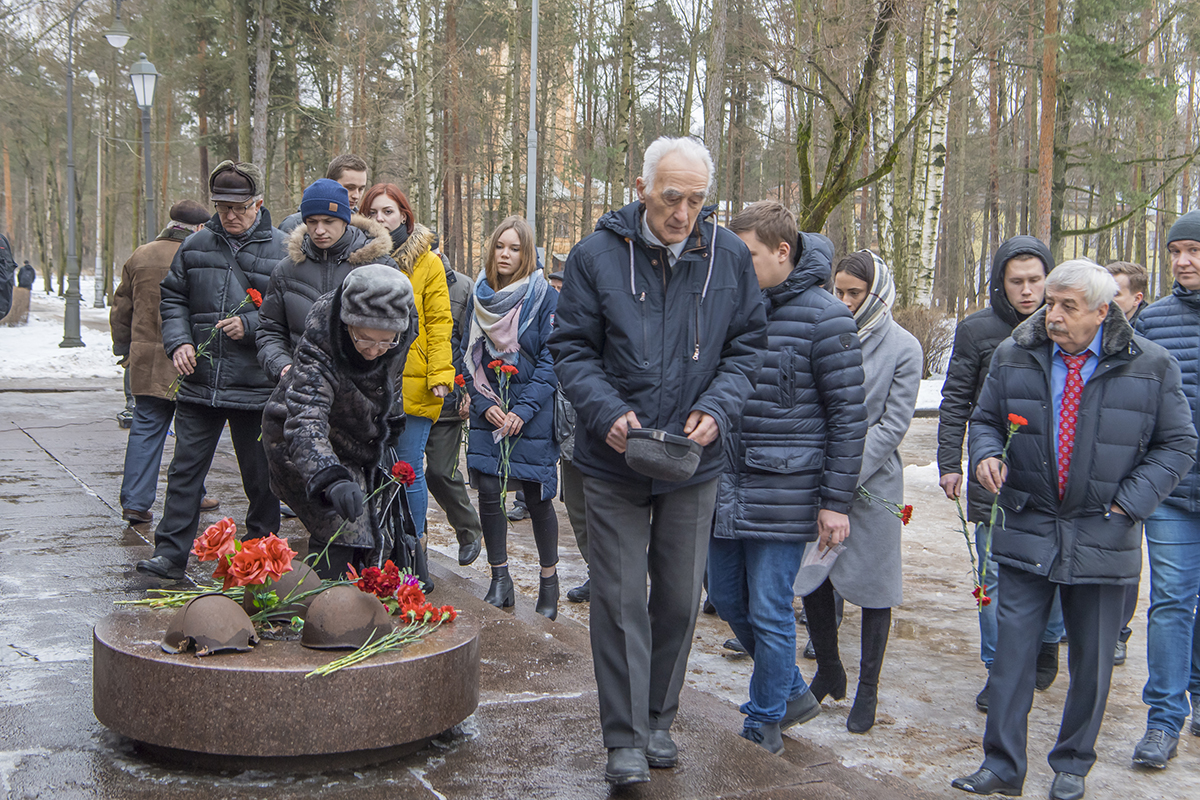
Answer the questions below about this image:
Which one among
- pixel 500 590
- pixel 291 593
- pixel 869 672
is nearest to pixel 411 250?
pixel 500 590

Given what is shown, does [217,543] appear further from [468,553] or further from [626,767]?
[468,553]

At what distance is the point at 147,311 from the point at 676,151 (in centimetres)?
492

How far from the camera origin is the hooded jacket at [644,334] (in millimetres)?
3316

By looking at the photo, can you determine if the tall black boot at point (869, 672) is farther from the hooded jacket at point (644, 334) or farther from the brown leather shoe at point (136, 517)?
the brown leather shoe at point (136, 517)

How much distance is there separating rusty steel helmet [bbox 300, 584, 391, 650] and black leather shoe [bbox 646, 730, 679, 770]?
0.92 metres

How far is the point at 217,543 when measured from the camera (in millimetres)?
3363

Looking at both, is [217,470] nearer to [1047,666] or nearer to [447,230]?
[1047,666]

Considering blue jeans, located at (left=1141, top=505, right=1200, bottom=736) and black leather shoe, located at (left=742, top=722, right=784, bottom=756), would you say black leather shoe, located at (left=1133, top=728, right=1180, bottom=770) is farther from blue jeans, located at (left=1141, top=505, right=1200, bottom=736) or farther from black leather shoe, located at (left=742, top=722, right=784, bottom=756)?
black leather shoe, located at (left=742, top=722, right=784, bottom=756)

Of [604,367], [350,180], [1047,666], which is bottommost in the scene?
[1047,666]

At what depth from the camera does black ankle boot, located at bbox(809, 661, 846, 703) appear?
4.52 meters

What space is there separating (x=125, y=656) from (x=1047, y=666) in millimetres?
4038

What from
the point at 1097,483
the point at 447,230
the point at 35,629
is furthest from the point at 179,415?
the point at 447,230

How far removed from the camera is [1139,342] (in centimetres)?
383

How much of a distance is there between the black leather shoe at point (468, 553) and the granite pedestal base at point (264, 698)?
318 cm
